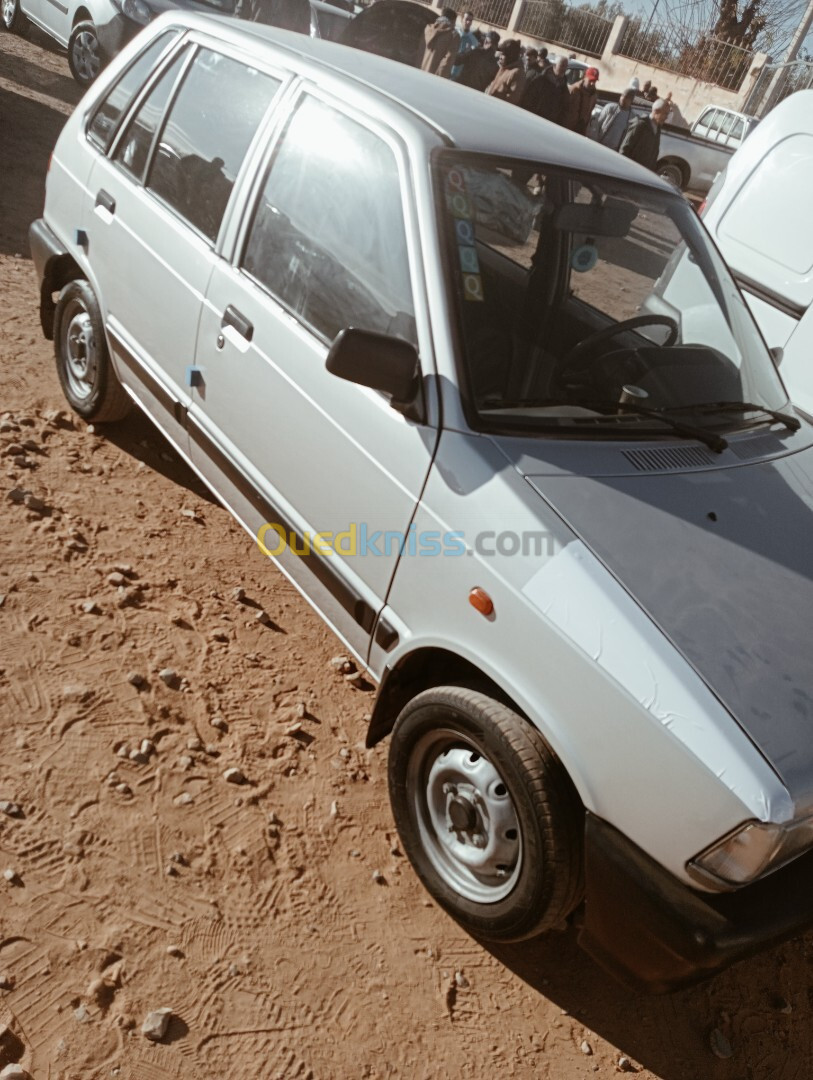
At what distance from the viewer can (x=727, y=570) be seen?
2.33 metres

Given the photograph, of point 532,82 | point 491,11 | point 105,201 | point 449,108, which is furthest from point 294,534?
point 491,11

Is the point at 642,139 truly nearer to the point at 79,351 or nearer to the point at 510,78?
the point at 510,78

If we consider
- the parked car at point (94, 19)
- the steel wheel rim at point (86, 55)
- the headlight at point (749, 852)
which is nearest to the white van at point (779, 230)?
the headlight at point (749, 852)

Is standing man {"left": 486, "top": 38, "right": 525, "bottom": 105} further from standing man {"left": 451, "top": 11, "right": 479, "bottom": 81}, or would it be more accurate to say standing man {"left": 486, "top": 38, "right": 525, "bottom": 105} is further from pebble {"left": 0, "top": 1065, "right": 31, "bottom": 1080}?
pebble {"left": 0, "top": 1065, "right": 31, "bottom": 1080}

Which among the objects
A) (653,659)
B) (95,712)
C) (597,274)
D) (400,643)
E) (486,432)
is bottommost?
(95,712)

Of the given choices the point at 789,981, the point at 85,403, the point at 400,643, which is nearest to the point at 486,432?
the point at 400,643

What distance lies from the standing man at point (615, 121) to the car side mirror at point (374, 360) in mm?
12759

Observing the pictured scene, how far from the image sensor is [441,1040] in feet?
7.64

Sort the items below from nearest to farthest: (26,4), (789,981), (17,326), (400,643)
A: (400,643)
(789,981)
(17,326)
(26,4)

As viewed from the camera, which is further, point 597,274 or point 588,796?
point 597,274

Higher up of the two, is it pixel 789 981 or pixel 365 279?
pixel 365 279

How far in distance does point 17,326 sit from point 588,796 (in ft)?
14.4

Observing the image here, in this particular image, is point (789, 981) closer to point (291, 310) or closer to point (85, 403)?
point (291, 310)

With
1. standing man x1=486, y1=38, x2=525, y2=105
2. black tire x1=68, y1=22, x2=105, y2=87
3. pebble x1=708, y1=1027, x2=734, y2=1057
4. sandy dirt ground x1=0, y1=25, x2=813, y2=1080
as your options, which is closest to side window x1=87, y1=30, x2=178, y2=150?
sandy dirt ground x1=0, y1=25, x2=813, y2=1080
